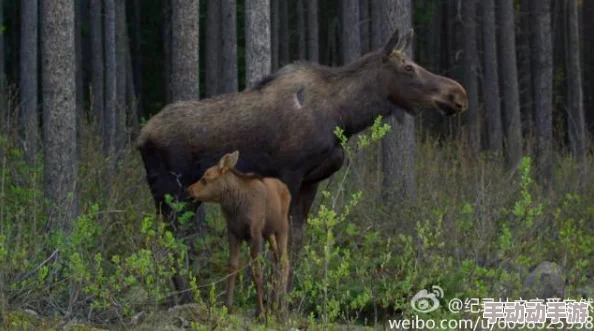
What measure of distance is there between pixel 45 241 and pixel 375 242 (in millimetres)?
4786

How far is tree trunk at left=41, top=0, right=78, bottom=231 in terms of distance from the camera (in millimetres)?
11812

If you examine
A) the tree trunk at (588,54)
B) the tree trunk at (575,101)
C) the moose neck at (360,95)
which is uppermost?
the moose neck at (360,95)

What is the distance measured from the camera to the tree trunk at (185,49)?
13.8 metres

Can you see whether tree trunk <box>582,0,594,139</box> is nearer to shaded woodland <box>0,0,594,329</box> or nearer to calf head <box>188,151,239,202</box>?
shaded woodland <box>0,0,594,329</box>

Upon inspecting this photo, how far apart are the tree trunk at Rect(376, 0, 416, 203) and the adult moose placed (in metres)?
3.63

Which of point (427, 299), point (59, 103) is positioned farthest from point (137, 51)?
point (427, 299)

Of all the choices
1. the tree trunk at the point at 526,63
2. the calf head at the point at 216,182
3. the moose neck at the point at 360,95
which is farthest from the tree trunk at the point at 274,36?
the calf head at the point at 216,182

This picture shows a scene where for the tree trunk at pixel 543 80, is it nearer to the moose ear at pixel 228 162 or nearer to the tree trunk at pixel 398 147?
the tree trunk at pixel 398 147

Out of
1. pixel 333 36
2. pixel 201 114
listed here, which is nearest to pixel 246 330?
pixel 201 114

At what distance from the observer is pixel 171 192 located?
11.8 m

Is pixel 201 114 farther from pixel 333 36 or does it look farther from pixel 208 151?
pixel 333 36

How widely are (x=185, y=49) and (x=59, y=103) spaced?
7.72ft

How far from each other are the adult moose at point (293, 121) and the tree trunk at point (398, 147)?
3.63 m

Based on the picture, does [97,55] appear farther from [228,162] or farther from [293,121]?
[228,162]
